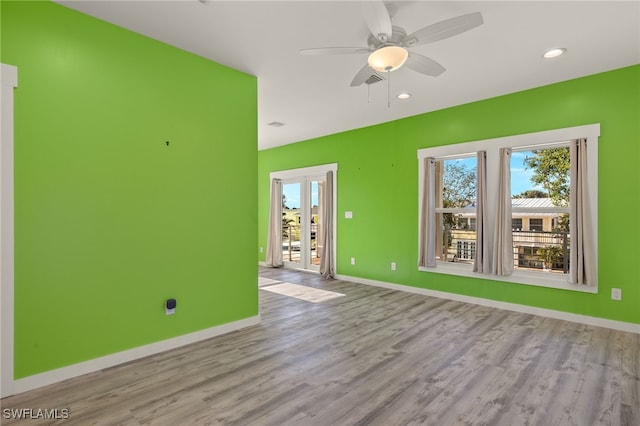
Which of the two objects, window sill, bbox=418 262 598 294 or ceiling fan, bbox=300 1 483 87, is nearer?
ceiling fan, bbox=300 1 483 87

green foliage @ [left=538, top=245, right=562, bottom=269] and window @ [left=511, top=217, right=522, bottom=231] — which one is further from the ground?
window @ [left=511, top=217, right=522, bottom=231]

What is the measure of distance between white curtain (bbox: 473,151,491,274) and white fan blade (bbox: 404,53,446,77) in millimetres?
2081

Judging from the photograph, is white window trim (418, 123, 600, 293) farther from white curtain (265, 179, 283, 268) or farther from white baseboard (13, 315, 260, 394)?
white curtain (265, 179, 283, 268)

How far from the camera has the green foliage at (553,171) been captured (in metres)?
4.07

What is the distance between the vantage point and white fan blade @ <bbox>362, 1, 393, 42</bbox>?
2.08m

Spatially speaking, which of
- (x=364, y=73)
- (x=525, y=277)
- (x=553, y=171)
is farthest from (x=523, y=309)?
(x=364, y=73)

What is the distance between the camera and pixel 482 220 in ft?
14.6

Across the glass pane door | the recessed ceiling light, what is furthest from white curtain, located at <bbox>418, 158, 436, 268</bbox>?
the glass pane door

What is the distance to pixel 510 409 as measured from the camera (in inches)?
84.6

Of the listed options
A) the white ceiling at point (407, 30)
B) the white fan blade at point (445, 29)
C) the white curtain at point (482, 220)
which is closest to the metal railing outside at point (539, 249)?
the white curtain at point (482, 220)

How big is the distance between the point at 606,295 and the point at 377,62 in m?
3.63

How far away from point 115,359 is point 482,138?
4.91 metres

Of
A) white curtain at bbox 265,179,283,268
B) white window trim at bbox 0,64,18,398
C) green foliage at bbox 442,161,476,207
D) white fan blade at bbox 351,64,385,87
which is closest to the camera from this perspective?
white window trim at bbox 0,64,18,398

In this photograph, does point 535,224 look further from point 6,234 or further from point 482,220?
point 6,234
